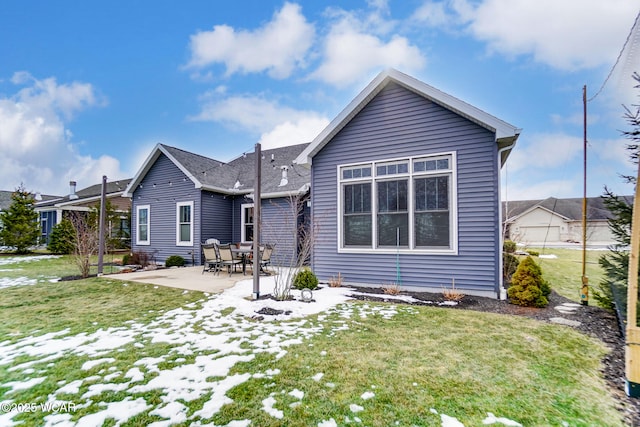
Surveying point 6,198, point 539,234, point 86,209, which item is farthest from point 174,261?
point 539,234

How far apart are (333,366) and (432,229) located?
4.66m

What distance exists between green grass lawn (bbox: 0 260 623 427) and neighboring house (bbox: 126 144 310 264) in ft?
22.4

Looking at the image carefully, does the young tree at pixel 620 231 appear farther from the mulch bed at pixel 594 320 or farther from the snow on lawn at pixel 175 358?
the snow on lawn at pixel 175 358

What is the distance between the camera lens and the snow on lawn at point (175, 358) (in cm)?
234

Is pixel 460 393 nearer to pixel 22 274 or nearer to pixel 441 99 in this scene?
pixel 441 99

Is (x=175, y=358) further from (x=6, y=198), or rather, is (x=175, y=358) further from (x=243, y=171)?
(x=6, y=198)

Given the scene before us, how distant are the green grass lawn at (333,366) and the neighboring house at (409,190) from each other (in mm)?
1615

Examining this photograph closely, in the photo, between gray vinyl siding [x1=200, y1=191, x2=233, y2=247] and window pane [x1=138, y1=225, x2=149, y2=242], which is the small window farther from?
window pane [x1=138, y1=225, x2=149, y2=242]

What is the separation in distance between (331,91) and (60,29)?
1131 centimetres

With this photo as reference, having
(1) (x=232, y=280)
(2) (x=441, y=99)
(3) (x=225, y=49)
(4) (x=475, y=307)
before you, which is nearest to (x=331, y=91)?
(3) (x=225, y=49)

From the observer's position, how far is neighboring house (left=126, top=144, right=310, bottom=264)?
39.4 ft

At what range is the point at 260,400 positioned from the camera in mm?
2455

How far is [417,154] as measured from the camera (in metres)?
6.85

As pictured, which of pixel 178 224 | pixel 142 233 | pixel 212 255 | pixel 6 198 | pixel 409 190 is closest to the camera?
pixel 409 190
